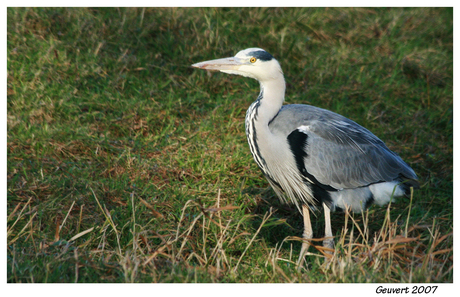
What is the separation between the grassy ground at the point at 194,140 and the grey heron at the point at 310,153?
0.32 m

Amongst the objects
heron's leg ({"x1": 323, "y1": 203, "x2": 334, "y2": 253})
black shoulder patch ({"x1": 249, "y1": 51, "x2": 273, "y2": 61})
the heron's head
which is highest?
black shoulder patch ({"x1": 249, "y1": 51, "x2": 273, "y2": 61})


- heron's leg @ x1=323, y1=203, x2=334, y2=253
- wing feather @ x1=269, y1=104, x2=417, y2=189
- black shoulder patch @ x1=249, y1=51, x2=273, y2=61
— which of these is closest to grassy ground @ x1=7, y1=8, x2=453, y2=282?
heron's leg @ x1=323, y1=203, x2=334, y2=253

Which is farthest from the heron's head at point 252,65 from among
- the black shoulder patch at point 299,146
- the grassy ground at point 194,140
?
the grassy ground at point 194,140

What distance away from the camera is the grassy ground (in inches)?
135

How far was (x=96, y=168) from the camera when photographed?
478cm

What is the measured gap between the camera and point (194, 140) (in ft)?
17.2

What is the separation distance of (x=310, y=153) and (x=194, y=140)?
1548 mm

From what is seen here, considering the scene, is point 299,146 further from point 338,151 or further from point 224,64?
point 224,64

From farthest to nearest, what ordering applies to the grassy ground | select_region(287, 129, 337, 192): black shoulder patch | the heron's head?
1. the heron's head
2. select_region(287, 129, 337, 192): black shoulder patch
3. the grassy ground

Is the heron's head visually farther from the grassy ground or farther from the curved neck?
the grassy ground

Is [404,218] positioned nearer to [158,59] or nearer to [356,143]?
[356,143]

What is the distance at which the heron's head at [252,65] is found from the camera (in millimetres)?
4188

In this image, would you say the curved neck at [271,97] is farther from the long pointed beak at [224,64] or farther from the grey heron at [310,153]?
the long pointed beak at [224,64]

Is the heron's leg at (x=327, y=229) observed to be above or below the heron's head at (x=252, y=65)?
below
